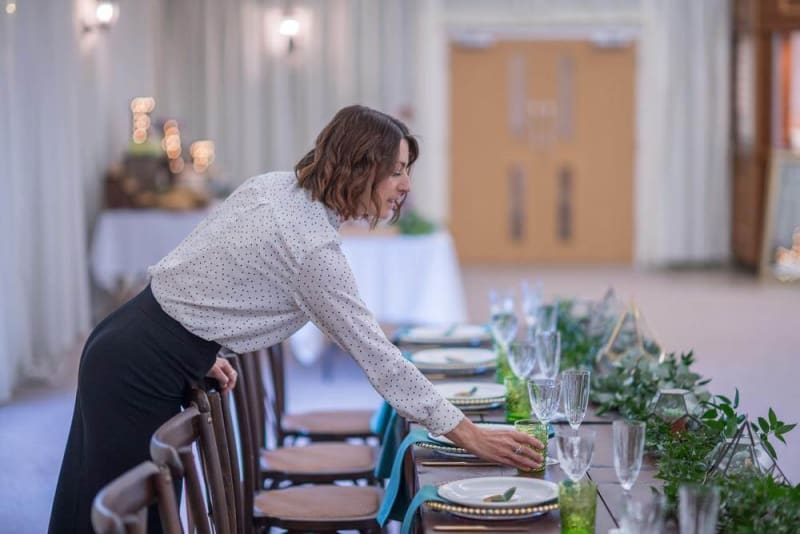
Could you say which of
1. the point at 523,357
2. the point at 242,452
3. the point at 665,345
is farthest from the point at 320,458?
the point at 665,345

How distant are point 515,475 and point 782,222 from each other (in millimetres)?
7783

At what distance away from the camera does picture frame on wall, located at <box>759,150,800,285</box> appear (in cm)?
933

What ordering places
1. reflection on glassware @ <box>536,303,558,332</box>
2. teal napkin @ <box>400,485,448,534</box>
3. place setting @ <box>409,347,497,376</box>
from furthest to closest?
reflection on glassware @ <box>536,303,558,332</box>, place setting @ <box>409,347,497,376</box>, teal napkin @ <box>400,485,448,534</box>

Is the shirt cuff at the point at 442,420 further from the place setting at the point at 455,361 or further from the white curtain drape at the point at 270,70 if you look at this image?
the white curtain drape at the point at 270,70

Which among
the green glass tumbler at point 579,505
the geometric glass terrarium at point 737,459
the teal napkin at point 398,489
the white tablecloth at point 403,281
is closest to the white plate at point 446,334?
the teal napkin at point 398,489

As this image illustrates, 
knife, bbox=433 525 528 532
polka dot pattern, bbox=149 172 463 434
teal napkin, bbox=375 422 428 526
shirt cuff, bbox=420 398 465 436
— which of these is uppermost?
polka dot pattern, bbox=149 172 463 434

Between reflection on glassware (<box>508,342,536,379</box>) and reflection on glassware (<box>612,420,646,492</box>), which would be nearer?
reflection on glassware (<box>612,420,646,492</box>)

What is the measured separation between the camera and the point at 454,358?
11.1ft

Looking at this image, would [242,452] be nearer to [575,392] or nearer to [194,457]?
[194,457]

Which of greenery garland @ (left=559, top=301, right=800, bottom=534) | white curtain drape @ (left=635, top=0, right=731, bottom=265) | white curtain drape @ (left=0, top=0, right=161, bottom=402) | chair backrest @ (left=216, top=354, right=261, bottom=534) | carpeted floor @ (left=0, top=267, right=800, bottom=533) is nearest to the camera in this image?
greenery garland @ (left=559, top=301, right=800, bottom=534)

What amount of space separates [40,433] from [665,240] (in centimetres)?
662

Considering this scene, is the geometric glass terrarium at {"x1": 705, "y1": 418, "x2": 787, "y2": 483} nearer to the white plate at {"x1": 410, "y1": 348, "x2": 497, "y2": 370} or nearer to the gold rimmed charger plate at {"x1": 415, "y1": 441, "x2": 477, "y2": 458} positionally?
the gold rimmed charger plate at {"x1": 415, "y1": 441, "x2": 477, "y2": 458}

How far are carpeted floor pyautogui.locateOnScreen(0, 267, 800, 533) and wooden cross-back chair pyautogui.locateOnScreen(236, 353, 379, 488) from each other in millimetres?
972

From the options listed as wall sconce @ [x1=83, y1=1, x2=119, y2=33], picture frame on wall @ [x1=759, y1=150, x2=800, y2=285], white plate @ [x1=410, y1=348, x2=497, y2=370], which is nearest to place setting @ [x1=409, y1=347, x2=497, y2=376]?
white plate @ [x1=410, y1=348, x2=497, y2=370]
